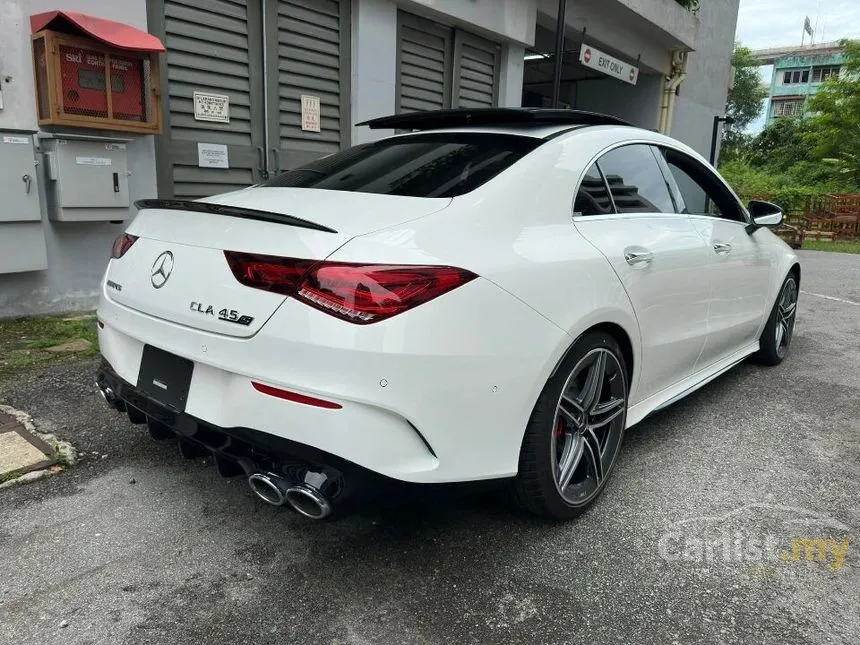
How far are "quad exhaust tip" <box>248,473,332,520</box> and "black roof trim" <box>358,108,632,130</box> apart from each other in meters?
1.79

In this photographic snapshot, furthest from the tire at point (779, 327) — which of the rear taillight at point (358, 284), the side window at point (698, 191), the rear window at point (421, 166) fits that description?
the rear taillight at point (358, 284)

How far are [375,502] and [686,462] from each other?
1.81m

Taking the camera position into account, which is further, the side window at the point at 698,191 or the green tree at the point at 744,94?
the green tree at the point at 744,94

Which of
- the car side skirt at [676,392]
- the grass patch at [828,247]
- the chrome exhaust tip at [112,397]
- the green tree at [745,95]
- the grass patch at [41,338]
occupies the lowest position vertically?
the grass patch at [828,247]

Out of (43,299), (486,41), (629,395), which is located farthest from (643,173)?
(486,41)

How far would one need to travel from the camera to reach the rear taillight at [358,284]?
1826 mm

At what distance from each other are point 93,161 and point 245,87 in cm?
174

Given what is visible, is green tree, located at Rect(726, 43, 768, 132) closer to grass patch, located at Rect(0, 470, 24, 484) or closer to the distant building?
the distant building

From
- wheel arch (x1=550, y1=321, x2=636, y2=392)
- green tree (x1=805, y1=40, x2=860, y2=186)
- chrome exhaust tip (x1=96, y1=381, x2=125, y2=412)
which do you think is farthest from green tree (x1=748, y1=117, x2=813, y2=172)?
chrome exhaust tip (x1=96, y1=381, x2=125, y2=412)

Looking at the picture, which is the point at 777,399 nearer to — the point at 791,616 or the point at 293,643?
the point at 791,616

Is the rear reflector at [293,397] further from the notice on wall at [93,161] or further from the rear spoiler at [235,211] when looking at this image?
the notice on wall at [93,161]

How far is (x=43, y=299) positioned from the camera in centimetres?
497

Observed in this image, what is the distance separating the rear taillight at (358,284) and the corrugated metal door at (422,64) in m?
6.05

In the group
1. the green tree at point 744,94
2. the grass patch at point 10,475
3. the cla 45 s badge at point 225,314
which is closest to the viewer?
the cla 45 s badge at point 225,314
